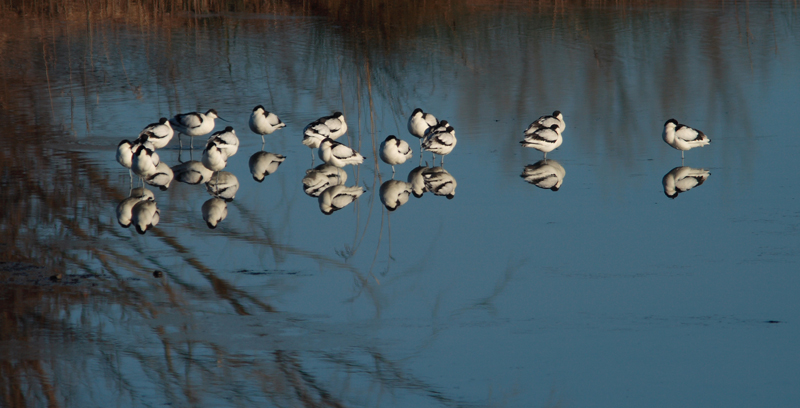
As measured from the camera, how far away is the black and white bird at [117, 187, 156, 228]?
9.95m

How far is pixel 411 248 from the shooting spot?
898 centimetres

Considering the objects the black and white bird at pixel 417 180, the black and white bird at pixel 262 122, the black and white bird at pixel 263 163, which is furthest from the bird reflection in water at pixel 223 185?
the black and white bird at pixel 417 180

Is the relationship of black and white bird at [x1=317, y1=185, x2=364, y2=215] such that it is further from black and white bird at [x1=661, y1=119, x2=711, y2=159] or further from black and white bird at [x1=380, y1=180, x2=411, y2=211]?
black and white bird at [x1=661, y1=119, x2=711, y2=159]

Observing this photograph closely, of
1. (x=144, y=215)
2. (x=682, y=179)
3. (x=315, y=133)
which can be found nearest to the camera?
(x=144, y=215)

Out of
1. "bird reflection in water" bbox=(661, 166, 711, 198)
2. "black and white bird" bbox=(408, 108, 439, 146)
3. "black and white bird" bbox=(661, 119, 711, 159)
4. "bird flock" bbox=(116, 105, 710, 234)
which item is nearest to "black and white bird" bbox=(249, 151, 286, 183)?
"bird flock" bbox=(116, 105, 710, 234)

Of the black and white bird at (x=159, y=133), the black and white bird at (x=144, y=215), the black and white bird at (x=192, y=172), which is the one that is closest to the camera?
the black and white bird at (x=144, y=215)

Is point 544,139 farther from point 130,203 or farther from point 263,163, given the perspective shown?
point 130,203

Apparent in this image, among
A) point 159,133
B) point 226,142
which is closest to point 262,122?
point 226,142

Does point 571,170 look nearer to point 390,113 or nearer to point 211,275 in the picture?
point 390,113

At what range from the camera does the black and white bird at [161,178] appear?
11634mm

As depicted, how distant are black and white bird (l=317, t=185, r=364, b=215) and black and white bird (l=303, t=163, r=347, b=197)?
0.15m

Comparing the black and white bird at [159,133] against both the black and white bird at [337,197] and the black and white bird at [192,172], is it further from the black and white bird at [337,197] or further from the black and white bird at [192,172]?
the black and white bird at [337,197]

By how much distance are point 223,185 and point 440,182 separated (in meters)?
2.73

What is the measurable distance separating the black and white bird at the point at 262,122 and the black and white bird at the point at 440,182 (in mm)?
2844
